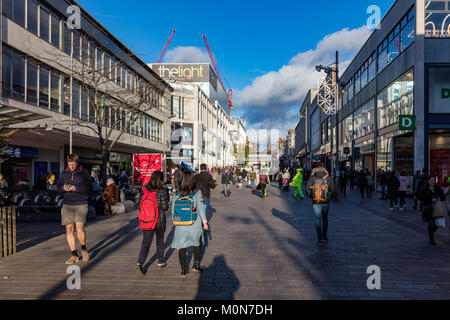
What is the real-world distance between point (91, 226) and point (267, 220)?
536 centimetres

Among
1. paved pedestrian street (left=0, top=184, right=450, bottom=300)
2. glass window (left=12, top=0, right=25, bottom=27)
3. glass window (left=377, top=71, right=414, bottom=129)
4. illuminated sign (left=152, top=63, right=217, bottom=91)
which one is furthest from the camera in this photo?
illuminated sign (left=152, top=63, right=217, bottom=91)

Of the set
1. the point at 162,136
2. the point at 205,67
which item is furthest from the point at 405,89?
the point at 205,67

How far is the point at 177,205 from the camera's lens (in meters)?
5.22

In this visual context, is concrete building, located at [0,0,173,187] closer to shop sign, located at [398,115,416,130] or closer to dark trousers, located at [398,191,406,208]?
dark trousers, located at [398,191,406,208]

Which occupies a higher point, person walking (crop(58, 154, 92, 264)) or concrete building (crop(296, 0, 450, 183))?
concrete building (crop(296, 0, 450, 183))

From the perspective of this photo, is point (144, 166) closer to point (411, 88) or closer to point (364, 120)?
point (411, 88)

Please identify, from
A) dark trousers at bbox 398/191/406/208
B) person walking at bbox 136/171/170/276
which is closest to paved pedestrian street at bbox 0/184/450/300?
person walking at bbox 136/171/170/276

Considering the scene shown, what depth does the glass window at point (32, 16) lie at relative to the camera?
17.7 meters

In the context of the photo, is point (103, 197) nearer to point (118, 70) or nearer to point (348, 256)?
point (348, 256)

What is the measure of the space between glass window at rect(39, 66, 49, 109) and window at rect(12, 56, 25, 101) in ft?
4.56

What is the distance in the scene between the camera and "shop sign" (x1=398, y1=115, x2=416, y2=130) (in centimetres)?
1842

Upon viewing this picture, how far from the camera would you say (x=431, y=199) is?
750 centimetres

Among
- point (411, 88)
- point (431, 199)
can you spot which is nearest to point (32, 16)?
point (431, 199)
